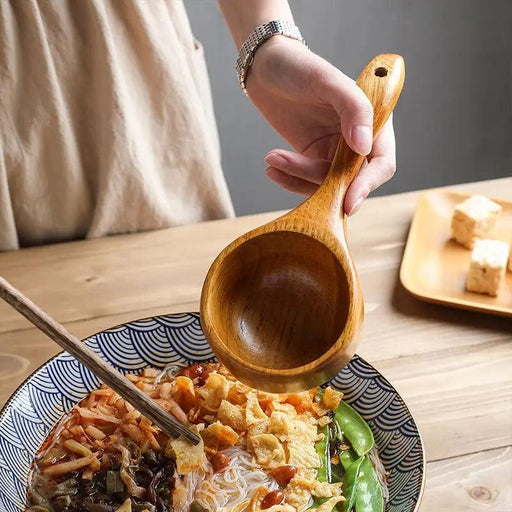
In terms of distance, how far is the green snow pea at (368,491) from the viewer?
0.95m

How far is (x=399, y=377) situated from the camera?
4.04 feet

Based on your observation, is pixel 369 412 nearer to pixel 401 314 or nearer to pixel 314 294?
pixel 314 294

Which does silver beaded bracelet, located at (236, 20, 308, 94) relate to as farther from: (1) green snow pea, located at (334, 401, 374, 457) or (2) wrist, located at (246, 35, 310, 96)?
(1) green snow pea, located at (334, 401, 374, 457)

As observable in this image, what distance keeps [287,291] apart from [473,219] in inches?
26.0

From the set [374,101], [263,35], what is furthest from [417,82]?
[374,101]

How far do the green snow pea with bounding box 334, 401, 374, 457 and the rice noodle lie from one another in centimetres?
12

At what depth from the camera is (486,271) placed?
1414 mm

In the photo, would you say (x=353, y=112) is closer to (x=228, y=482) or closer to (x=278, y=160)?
(x=278, y=160)

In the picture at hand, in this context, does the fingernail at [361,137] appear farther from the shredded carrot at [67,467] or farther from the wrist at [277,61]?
the shredded carrot at [67,467]

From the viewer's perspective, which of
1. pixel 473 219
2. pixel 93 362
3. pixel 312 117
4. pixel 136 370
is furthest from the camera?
pixel 473 219

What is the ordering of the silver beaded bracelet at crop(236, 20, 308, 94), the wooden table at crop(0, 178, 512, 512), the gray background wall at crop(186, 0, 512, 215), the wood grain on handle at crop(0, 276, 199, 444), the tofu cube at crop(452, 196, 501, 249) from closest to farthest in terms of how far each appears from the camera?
the wood grain on handle at crop(0, 276, 199, 444) < the wooden table at crop(0, 178, 512, 512) < the silver beaded bracelet at crop(236, 20, 308, 94) < the tofu cube at crop(452, 196, 501, 249) < the gray background wall at crop(186, 0, 512, 215)

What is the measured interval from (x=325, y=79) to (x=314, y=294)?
1.10 ft

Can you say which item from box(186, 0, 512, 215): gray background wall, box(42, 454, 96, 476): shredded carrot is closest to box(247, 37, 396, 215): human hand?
box(42, 454, 96, 476): shredded carrot

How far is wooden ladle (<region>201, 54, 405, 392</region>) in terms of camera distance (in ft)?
3.05
